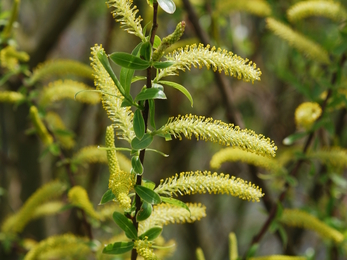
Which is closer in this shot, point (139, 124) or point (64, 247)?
point (139, 124)

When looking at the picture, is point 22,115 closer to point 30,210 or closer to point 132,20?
point 30,210

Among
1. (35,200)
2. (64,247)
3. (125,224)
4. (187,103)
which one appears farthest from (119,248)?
(187,103)

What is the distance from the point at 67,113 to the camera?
3.28 m

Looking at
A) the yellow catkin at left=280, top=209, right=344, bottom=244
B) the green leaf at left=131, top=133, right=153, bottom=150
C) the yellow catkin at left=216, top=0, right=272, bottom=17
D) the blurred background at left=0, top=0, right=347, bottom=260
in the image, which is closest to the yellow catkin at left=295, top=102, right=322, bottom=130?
the blurred background at left=0, top=0, right=347, bottom=260

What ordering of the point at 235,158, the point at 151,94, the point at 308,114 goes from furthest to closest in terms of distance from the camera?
the point at 308,114 < the point at 235,158 < the point at 151,94

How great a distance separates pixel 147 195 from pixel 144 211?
0.05 m

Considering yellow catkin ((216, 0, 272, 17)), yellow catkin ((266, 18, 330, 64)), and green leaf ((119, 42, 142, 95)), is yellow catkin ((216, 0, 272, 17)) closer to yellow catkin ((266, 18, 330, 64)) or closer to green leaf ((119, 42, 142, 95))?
yellow catkin ((266, 18, 330, 64))

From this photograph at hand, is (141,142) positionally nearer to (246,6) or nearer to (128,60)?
(128,60)

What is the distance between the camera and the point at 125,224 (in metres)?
0.66

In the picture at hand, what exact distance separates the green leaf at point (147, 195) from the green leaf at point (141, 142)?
7cm

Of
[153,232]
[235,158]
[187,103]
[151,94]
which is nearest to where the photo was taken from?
[151,94]

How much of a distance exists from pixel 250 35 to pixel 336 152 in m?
1.59

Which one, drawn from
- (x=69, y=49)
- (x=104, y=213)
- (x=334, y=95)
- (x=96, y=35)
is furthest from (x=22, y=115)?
(x=69, y=49)

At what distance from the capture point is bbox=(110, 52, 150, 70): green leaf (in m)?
0.60
